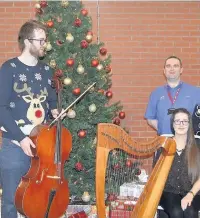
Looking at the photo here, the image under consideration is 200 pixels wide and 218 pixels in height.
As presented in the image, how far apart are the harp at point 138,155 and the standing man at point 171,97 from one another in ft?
3.26

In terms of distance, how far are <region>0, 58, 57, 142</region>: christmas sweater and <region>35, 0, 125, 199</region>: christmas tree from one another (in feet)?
2.79

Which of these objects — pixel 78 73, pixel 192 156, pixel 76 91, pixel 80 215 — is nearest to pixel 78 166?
pixel 80 215

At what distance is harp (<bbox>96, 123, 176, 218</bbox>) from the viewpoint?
2496mm

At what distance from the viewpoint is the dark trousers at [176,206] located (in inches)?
111

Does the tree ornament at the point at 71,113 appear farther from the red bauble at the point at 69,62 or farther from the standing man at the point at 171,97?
the standing man at the point at 171,97

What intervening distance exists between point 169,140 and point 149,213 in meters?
0.49

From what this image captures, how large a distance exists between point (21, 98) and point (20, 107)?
0.06m

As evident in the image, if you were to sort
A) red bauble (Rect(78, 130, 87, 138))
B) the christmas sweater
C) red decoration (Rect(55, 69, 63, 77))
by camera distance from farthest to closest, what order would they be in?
1. red bauble (Rect(78, 130, 87, 138))
2. red decoration (Rect(55, 69, 63, 77))
3. the christmas sweater

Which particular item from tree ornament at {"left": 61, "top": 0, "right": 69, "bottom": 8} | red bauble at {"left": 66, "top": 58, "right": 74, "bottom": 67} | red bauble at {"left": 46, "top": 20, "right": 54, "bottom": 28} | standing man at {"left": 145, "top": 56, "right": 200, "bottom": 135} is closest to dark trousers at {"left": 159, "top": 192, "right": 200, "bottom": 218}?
standing man at {"left": 145, "top": 56, "right": 200, "bottom": 135}

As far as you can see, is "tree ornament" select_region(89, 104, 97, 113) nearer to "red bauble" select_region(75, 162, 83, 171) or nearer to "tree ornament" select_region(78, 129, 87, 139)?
"tree ornament" select_region(78, 129, 87, 139)

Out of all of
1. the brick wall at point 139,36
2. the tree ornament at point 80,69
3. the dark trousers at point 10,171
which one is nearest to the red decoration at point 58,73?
the tree ornament at point 80,69

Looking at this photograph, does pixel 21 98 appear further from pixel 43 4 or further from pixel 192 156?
pixel 43 4

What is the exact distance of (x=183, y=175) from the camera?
293 cm

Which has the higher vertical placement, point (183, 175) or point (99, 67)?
point (99, 67)
